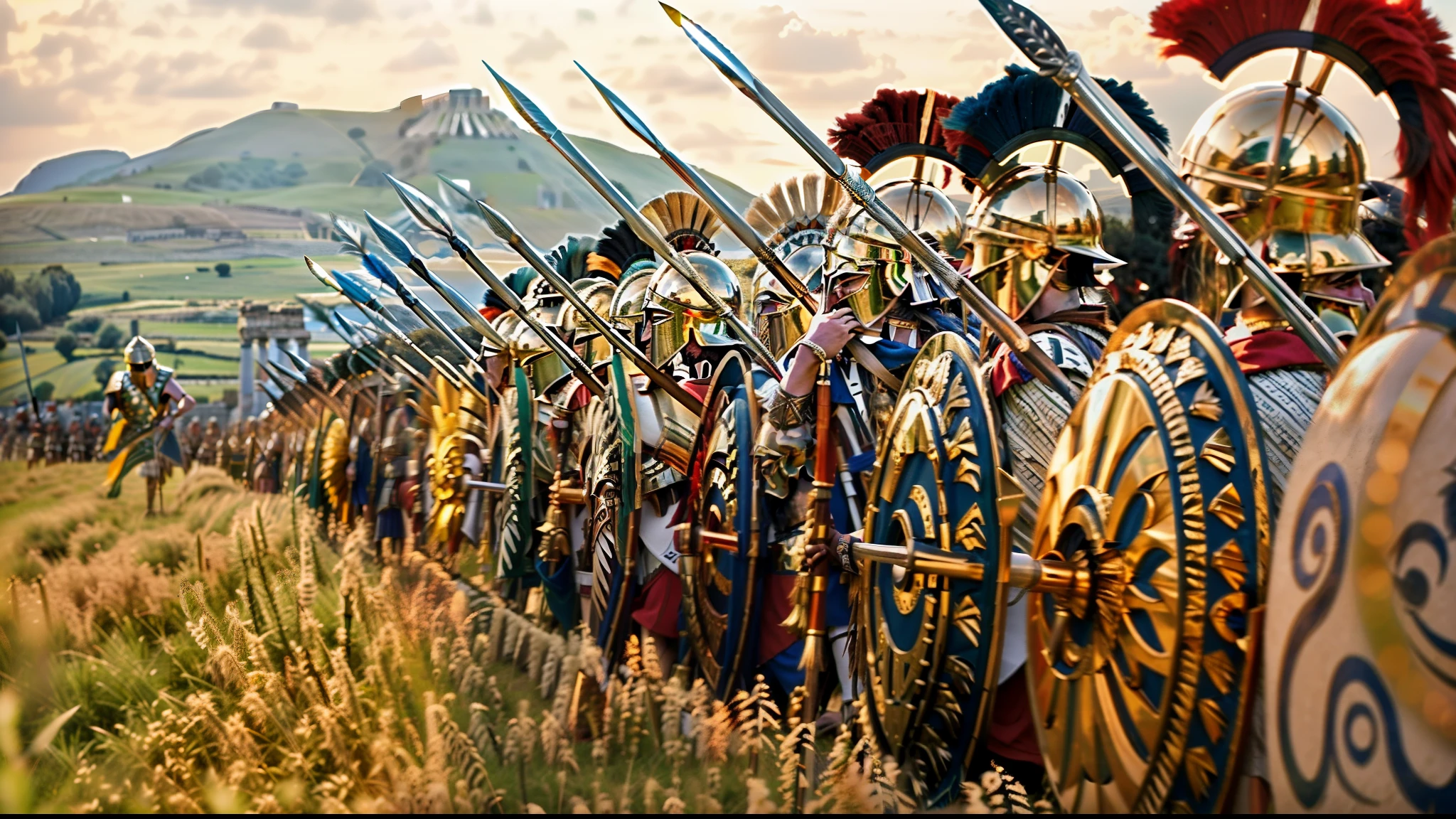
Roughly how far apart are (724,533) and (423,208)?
4113 mm

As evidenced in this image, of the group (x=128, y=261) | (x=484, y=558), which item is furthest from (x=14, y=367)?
(x=484, y=558)

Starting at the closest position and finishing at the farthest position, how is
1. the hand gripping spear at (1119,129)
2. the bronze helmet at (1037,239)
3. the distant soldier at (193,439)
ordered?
the hand gripping spear at (1119,129) < the bronze helmet at (1037,239) < the distant soldier at (193,439)

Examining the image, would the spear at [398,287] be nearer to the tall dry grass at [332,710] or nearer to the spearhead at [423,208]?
the spearhead at [423,208]

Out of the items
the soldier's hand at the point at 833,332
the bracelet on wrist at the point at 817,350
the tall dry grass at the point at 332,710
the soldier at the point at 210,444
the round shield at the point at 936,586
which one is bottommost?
the soldier at the point at 210,444

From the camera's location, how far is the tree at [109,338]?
10188 mm

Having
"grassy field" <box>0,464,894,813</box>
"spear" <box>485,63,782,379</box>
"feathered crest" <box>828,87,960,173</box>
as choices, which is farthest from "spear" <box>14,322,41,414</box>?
"feathered crest" <box>828,87,960,173</box>

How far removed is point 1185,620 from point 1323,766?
0.57 meters

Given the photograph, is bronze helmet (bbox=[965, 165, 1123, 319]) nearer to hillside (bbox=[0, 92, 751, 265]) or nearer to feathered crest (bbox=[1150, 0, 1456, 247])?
feathered crest (bbox=[1150, 0, 1456, 247])

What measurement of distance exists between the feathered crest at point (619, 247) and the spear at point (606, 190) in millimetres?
3145

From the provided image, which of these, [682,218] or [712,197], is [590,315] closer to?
[682,218]

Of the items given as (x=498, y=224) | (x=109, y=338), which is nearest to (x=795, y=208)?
(x=498, y=224)

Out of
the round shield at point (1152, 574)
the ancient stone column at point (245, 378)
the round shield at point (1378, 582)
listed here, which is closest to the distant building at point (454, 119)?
the ancient stone column at point (245, 378)

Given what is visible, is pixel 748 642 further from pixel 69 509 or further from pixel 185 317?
pixel 185 317

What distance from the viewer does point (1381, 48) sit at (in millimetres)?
3721
